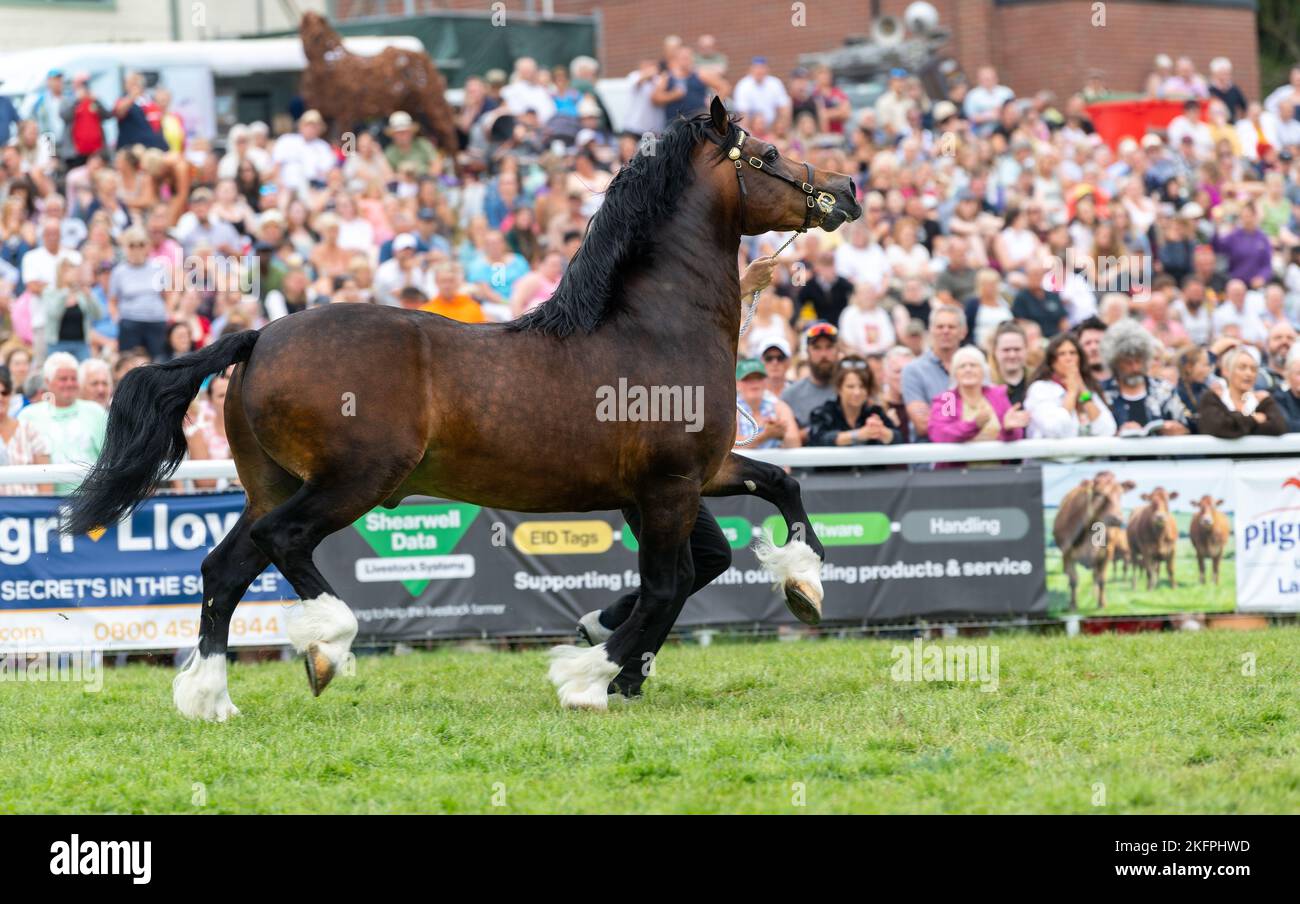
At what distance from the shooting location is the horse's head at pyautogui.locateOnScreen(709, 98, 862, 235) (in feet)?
26.3

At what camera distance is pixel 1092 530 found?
415 inches

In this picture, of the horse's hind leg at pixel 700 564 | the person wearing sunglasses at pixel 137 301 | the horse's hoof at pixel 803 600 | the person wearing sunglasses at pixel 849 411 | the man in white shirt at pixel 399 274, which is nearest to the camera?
the horse's hoof at pixel 803 600

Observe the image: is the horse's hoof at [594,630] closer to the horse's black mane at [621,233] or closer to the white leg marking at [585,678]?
the white leg marking at [585,678]

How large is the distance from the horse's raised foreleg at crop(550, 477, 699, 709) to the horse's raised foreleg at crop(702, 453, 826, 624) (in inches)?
14.5

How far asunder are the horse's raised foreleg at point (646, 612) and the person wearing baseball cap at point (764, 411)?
10.0 ft

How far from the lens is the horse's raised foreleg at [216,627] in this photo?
24.9ft

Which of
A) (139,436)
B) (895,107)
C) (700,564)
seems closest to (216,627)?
(139,436)

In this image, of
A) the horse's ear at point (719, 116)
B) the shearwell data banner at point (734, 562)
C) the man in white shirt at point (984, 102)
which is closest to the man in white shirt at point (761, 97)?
the man in white shirt at point (984, 102)

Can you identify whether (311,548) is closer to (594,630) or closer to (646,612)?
(646,612)

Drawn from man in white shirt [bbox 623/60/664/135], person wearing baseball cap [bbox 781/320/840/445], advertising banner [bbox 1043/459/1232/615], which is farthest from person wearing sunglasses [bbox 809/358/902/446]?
man in white shirt [bbox 623/60/664/135]
